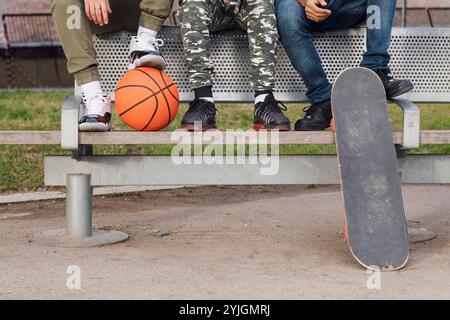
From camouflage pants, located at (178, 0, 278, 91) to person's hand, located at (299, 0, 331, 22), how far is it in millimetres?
184

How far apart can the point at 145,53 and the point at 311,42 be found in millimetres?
894

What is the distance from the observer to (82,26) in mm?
5082

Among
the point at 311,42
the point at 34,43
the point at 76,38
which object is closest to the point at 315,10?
the point at 311,42

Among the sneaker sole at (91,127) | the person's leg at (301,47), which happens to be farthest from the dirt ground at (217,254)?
the person's leg at (301,47)

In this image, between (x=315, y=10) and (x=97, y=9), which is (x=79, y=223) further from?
(x=315, y=10)

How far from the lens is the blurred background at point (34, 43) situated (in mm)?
21828

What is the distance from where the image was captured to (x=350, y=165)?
477 centimetres

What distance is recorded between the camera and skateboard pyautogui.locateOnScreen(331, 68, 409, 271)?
454 cm

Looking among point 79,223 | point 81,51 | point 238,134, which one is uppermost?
point 81,51

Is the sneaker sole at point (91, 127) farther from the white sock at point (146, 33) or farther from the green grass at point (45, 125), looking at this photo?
the green grass at point (45, 125)

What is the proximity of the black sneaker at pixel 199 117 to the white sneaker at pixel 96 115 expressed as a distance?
1.25ft

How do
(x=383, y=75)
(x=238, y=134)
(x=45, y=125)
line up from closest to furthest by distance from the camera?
(x=238, y=134), (x=383, y=75), (x=45, y=125)

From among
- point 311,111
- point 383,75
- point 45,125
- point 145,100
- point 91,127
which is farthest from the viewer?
point 45,125

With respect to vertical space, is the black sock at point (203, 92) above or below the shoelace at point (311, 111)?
above
